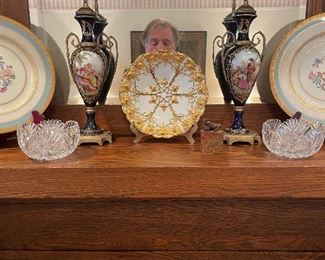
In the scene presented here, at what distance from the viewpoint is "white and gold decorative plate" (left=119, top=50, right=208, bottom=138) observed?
2.58 ft

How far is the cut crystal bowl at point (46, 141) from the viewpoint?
0.69m

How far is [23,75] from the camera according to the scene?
0.82 meters

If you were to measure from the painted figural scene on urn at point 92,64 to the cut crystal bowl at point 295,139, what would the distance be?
1.25 ft

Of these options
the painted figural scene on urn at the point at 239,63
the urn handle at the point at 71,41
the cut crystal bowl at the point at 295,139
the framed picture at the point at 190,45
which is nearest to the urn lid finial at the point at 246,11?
the painted figural scene on urn at the point at 239,63

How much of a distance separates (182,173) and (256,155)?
18cm

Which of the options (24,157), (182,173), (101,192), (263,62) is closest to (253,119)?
(263,62)

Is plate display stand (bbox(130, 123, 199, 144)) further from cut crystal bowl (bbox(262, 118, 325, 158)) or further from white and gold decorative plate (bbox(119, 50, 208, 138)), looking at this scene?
cut crystal bowl (bbox(262, 118, 325, 158))

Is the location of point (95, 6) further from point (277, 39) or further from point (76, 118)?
point (277, 39)

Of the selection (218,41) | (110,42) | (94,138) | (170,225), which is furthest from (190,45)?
(170,225)

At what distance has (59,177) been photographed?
25.6 inches

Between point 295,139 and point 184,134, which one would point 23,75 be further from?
point 295,139

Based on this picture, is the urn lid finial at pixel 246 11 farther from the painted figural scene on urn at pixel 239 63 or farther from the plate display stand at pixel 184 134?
the plate display stand at pixel 184 134

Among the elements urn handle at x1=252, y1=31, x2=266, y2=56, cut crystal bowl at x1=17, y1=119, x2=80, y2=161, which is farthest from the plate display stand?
urn handle at x1=252, y1=31, x2=266, y2=56

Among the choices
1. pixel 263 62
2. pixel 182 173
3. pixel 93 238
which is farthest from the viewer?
pixel 263 62
